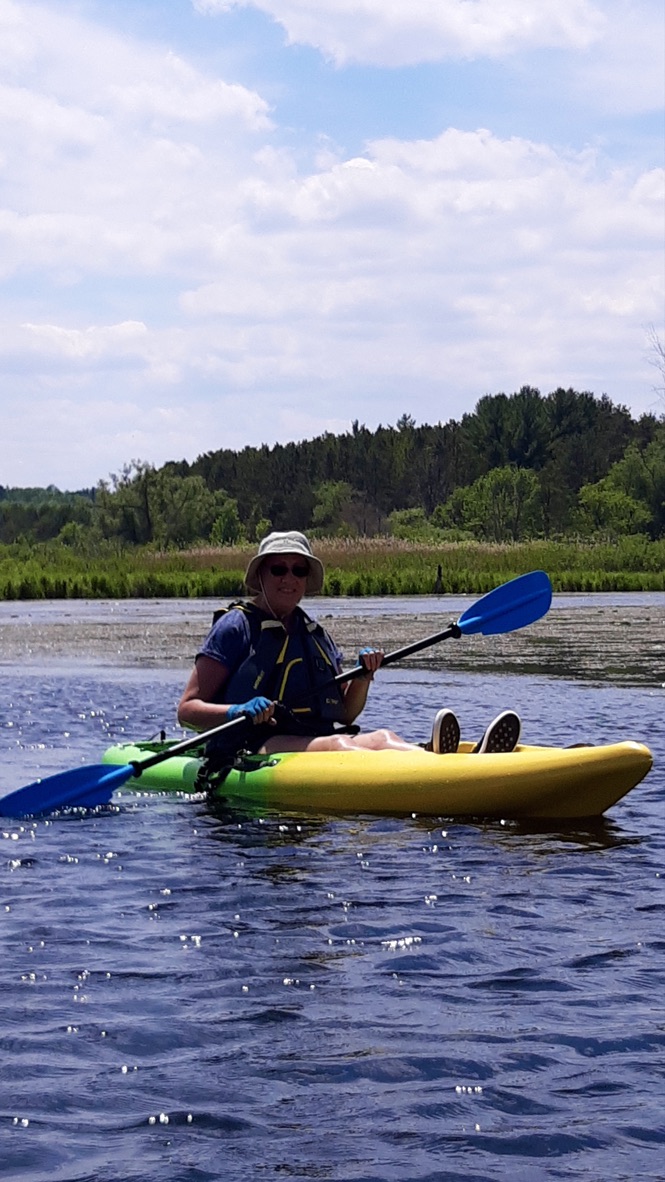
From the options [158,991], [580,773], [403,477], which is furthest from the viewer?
[403,477]

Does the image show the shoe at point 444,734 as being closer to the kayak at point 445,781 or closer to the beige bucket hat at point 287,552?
the kayak at point 445,781

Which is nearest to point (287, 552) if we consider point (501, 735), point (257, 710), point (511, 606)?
point (257, 710)

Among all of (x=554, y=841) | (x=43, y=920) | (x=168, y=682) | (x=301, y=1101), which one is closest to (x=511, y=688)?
(x=168, y=682)

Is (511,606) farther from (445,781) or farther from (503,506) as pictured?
(503,506)

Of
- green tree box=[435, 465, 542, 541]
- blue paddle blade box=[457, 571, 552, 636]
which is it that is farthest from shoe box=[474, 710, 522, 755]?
green tree box=[435, 465, 542, 541]

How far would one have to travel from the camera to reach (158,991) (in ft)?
11.7

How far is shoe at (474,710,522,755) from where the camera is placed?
5898mm

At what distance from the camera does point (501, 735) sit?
5.91 meters

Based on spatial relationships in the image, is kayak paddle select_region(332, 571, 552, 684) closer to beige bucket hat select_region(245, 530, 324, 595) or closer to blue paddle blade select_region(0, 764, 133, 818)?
beige bucket hat select_region(245, 530, 324, 595)

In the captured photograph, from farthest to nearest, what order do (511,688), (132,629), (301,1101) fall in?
(132,629) → (511,688) → (301,1101)

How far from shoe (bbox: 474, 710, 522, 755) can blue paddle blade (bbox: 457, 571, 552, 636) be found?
111cm

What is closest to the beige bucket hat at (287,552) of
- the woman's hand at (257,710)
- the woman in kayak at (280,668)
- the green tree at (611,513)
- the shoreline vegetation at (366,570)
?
the woman in kayak at (280,668)

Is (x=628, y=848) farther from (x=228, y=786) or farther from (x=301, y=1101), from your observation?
(x=301, y=1101)

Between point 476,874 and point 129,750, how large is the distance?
2191 millimetres
